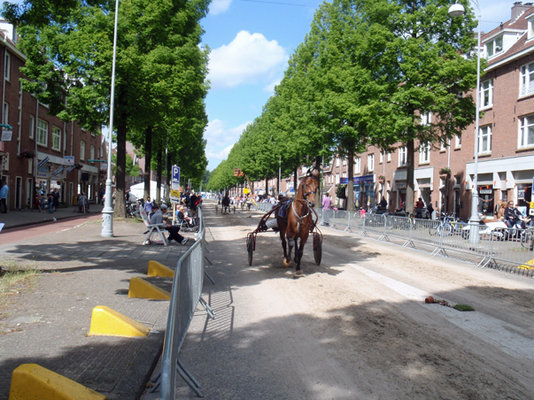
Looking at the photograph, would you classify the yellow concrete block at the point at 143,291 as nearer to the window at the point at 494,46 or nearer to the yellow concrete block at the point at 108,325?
the yellow concrete block at the point at 108,325

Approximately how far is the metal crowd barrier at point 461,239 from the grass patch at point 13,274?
11.4 m

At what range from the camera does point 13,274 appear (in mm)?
8289

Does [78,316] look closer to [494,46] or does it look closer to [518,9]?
[494,46]

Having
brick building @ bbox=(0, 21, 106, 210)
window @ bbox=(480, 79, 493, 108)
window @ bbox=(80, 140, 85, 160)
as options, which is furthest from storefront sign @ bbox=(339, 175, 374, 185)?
Result: brick building @ bbox=(0, 21, 106, 210)

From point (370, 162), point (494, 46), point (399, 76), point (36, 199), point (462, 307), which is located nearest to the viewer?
point (462, 307)

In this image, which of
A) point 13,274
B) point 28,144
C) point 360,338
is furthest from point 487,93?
point 28,144

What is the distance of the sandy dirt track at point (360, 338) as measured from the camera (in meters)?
3.99

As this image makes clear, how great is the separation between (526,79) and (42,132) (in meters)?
34.4

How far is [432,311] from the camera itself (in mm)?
6633

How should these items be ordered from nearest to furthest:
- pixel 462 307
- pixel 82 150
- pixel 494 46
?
pixel 462 307 < pixel 494 46 < pixel 82 150

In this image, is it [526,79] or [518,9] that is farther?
[518,9]

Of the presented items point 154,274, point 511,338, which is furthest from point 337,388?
point 154,274

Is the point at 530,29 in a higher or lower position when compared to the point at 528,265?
higher

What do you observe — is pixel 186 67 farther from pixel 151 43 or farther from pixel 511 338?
pixel 511 338
